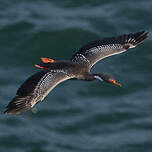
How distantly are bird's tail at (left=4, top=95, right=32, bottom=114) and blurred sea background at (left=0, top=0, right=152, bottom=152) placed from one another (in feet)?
14.6

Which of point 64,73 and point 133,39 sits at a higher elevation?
point 133,39

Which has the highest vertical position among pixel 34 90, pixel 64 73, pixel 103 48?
pixel 103 48

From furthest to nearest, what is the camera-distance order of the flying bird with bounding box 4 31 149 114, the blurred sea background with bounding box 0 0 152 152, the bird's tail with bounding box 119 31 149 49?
the blurred sea background with bounding box 0 0 152 152 → the bird's tail with bounding box 119 31 149 49 → the flying bird with bounding box 4 31 149 114

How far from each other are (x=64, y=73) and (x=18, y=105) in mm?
1465

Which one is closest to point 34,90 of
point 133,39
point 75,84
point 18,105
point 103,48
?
point 18,105

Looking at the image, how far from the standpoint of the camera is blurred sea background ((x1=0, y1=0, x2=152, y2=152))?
56.7ft

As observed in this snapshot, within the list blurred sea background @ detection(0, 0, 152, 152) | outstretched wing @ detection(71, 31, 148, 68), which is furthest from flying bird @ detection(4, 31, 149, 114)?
blurred sea background @ detection(0, 0, 152, 152)

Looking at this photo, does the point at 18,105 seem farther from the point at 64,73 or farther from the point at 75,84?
the point at 75,84

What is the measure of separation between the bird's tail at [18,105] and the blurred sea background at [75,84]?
14.6 feet

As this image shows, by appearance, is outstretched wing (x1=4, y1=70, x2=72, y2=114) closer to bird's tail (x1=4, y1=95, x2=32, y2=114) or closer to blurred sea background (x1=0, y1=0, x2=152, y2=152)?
bird's tail (x1=4, y1=95, x2=32, y2=114)

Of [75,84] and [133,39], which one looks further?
[75,84]

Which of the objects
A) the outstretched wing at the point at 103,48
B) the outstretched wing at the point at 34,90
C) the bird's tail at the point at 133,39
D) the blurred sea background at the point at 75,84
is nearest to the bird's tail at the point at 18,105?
the outstretched wing at the point at 34,90

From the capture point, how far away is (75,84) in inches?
736

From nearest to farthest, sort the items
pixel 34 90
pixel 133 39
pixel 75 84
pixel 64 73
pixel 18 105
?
1. pixel 18 105
2. pixel 34 90
3. pixel 64 73
4. pixel 133 39
5. pixel 75 84
